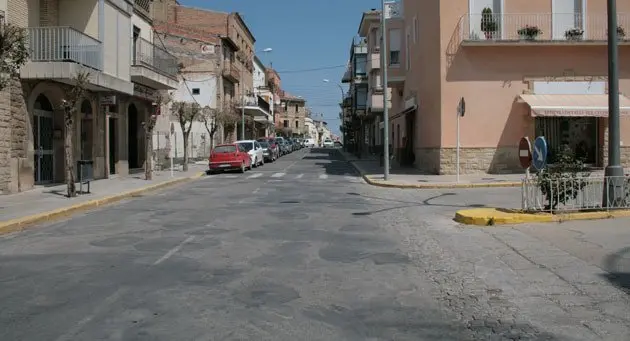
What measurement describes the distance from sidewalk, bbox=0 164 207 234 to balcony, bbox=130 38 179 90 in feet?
16.4

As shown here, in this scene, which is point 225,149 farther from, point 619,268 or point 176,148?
point 619,268

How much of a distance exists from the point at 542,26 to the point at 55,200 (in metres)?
20.1

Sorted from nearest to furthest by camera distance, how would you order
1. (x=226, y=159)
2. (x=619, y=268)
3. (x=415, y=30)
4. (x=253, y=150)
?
(x=619, y=268) < (x=415, y=30) < (x=226, y=159) < (x=253, y=150)

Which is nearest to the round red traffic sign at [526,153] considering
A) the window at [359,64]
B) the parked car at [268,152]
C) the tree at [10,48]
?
the tree at [10,48]

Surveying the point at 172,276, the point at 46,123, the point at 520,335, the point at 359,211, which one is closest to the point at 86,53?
the point at 46,123

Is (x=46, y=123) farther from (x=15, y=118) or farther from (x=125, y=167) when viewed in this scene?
(x=125, y=167)

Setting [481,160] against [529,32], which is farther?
[481,160]

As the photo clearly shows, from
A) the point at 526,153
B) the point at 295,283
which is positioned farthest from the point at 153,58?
the point at 295,283

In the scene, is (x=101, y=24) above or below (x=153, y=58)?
above

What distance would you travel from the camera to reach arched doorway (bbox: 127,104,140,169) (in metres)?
30.3

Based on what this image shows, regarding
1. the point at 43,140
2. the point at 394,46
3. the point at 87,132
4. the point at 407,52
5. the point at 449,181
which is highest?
the point at 394,46

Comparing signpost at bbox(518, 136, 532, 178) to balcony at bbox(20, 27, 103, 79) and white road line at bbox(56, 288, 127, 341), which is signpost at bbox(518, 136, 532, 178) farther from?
balcony at bbox(20, 27, 103, 79)

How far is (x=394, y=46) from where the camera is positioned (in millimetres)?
35281

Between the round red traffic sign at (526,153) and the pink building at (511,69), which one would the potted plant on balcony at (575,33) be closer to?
the pink building at (511,69)
